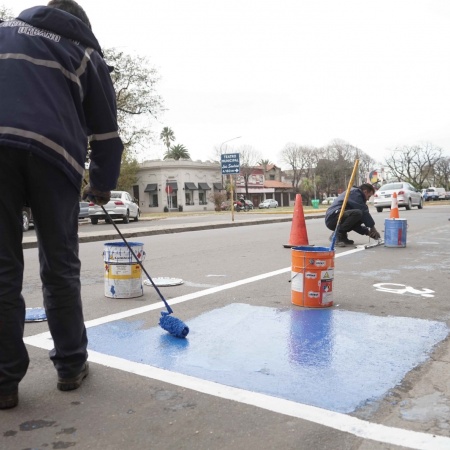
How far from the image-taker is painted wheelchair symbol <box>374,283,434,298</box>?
523cm

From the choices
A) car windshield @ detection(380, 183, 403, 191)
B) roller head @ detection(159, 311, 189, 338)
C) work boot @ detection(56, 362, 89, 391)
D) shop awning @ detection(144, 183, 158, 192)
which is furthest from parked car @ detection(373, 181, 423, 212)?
shop awning @ detection(144, 183, 158, 192)

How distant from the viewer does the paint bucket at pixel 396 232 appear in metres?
9.32

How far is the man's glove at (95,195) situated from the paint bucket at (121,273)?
190cm

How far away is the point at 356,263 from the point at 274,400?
5.23 metres

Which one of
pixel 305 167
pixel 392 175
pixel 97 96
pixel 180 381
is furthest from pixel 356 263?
pixel 392 175

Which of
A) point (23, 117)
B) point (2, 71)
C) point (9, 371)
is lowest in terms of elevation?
point (9, 371)

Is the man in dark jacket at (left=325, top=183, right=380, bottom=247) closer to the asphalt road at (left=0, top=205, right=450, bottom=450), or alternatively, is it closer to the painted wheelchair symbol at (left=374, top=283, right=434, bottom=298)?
the painted wheelchair symbol at (left=374, top=283, right=434, bottom=298)

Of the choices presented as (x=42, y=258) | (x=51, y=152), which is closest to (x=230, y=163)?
(x=42, y=258)

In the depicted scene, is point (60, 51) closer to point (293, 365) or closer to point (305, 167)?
point (293, 365)

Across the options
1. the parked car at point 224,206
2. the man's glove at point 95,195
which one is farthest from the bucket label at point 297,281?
the parked car at point 224,206

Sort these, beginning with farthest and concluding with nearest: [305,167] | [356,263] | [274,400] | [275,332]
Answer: [305,167] → [356,263] → [275,332] → [274,400]

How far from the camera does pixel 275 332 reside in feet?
12.4

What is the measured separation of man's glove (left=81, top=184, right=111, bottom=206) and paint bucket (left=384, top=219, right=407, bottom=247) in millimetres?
7360

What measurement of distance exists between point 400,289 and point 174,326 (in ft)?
9.60
